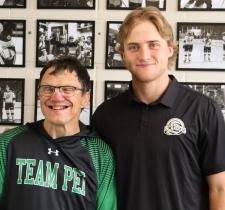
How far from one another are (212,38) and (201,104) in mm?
919

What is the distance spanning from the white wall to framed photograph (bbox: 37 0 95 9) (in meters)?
0.02

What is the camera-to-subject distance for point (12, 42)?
2.24 m

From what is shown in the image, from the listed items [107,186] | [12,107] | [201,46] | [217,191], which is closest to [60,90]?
[107,186]

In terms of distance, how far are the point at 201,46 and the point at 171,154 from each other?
104 centimetres

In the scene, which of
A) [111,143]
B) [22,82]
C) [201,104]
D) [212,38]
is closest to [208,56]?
[212,38]

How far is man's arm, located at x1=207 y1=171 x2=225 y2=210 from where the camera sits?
135 centimetres

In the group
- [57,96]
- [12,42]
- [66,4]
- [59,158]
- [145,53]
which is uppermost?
[66,4]

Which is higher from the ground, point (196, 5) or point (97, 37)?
point (196, 5)

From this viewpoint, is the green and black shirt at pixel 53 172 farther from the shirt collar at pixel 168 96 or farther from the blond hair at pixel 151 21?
the blond hair at pixel 151 21

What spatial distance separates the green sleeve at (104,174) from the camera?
52.0 inches

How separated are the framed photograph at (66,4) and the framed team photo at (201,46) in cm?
57

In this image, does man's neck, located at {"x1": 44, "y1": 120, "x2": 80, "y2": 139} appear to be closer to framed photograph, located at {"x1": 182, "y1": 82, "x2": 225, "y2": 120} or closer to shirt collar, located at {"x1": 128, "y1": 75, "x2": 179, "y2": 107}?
Answer: shirt collar, located at {"x1": 128, "y1": 75, "x2": 179, "y2": 107}

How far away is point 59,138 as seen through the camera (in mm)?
1334

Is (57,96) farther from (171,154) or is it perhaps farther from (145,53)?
(171,154)
